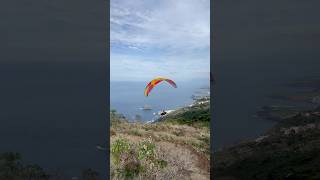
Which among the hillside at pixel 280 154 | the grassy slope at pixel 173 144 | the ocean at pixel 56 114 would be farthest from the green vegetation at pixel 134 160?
the hillside at pixel 280 154

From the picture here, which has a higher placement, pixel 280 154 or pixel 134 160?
pixel 280 154

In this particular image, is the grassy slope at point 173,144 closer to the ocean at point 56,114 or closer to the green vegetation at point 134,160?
the green vegetation at point 134,160

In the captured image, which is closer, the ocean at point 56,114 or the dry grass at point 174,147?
the ocean at point 56,114

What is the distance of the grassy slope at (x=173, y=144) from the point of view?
1516 cm

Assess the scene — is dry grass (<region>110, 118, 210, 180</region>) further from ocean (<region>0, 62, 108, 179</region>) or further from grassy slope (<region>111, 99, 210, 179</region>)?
ocean (<region>0, 62, 108, 179</region>)

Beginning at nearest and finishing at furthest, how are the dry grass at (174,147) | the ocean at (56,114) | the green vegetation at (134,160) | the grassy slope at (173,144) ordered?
the ocean at (56,114) → the green vegetation at (134,160) → the grassy slope at (173,144) → the dry grass at (174,147)

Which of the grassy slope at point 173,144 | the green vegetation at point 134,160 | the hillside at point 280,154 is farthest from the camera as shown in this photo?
the grassy slope at point 173,144

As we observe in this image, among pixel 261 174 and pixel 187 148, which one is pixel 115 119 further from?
pixel 261 174

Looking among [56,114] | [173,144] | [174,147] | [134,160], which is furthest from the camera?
[173,144]

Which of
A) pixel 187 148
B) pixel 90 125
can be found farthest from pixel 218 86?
pixel 90 125

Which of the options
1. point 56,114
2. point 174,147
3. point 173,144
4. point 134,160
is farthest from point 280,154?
point 56,114

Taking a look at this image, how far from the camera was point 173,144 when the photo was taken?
63.2ft

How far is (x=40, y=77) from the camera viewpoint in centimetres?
1731

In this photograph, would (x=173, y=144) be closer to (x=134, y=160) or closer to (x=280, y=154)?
(x=134, y=160)
